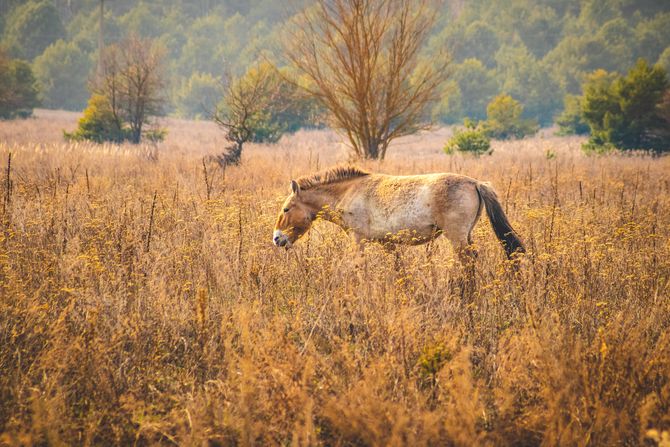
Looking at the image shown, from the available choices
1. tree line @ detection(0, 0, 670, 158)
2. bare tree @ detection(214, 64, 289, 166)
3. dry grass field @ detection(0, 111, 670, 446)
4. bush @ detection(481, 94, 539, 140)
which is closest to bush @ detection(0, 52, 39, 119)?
tree line @ detection(0, 0, 670, 158)

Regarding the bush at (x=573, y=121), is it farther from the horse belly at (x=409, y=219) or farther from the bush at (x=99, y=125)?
the horse belly at (x=409, y=219)

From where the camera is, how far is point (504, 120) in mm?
28984

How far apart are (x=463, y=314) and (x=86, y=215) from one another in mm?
5069

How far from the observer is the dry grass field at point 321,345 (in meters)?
2.34

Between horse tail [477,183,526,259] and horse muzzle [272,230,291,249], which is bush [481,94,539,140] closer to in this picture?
horse tail [477,183,526,259]

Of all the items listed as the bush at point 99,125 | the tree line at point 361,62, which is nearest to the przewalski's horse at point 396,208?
the tree line at point 361,62

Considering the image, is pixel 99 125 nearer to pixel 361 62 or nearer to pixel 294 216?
pixel 361 62

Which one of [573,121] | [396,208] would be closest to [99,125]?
[396,208]

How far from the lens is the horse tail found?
14.8 feet

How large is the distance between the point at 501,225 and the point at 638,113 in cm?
1749

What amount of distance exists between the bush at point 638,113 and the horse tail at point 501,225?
1660 centimetres

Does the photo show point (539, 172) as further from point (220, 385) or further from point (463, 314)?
point (220, 385)

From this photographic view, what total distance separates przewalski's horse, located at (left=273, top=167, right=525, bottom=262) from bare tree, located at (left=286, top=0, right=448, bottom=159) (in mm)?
7458

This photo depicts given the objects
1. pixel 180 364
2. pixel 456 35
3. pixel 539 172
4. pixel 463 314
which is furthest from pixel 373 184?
pixel 456 35
